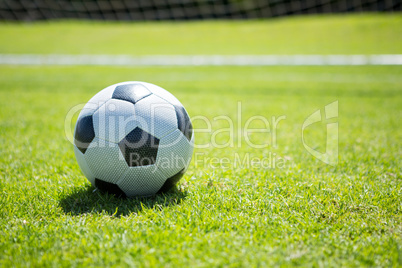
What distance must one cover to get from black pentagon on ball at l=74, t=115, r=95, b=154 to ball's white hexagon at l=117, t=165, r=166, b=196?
440mm

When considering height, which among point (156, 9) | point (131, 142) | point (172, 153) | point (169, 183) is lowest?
point (156, 9)

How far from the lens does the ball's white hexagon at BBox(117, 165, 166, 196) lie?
9.03ft

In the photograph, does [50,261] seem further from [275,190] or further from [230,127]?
[230,127]

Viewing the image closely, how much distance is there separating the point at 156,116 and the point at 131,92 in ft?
1.09

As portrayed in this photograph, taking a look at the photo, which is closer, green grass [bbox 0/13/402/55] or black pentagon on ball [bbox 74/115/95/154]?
black pentagon on ball [bbox 74/115/95/154]

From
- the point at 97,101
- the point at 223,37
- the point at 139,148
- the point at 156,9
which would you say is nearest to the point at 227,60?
the point at 223,37

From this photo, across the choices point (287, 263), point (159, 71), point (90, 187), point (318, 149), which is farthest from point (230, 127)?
point (159, 71)

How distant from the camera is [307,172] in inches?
142

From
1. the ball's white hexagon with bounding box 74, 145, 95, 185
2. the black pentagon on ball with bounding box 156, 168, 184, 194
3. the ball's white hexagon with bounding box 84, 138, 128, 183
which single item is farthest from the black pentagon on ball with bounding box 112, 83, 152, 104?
the black pentagon on ball with bounding box 156, 168, 184, 194

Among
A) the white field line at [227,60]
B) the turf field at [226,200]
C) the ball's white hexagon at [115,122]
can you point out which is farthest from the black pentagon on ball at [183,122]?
the white field line at [227,60]

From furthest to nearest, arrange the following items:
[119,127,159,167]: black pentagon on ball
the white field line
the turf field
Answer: the white field line
[119,127,159,167]: black pentagon on ball
the turf field

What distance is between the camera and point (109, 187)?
A: 2850 mm

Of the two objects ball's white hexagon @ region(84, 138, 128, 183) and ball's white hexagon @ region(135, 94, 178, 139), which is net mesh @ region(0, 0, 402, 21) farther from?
ball's white hexagon @ region(84, 138, 128, 183)

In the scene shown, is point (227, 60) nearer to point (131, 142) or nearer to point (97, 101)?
point (97, 101)
